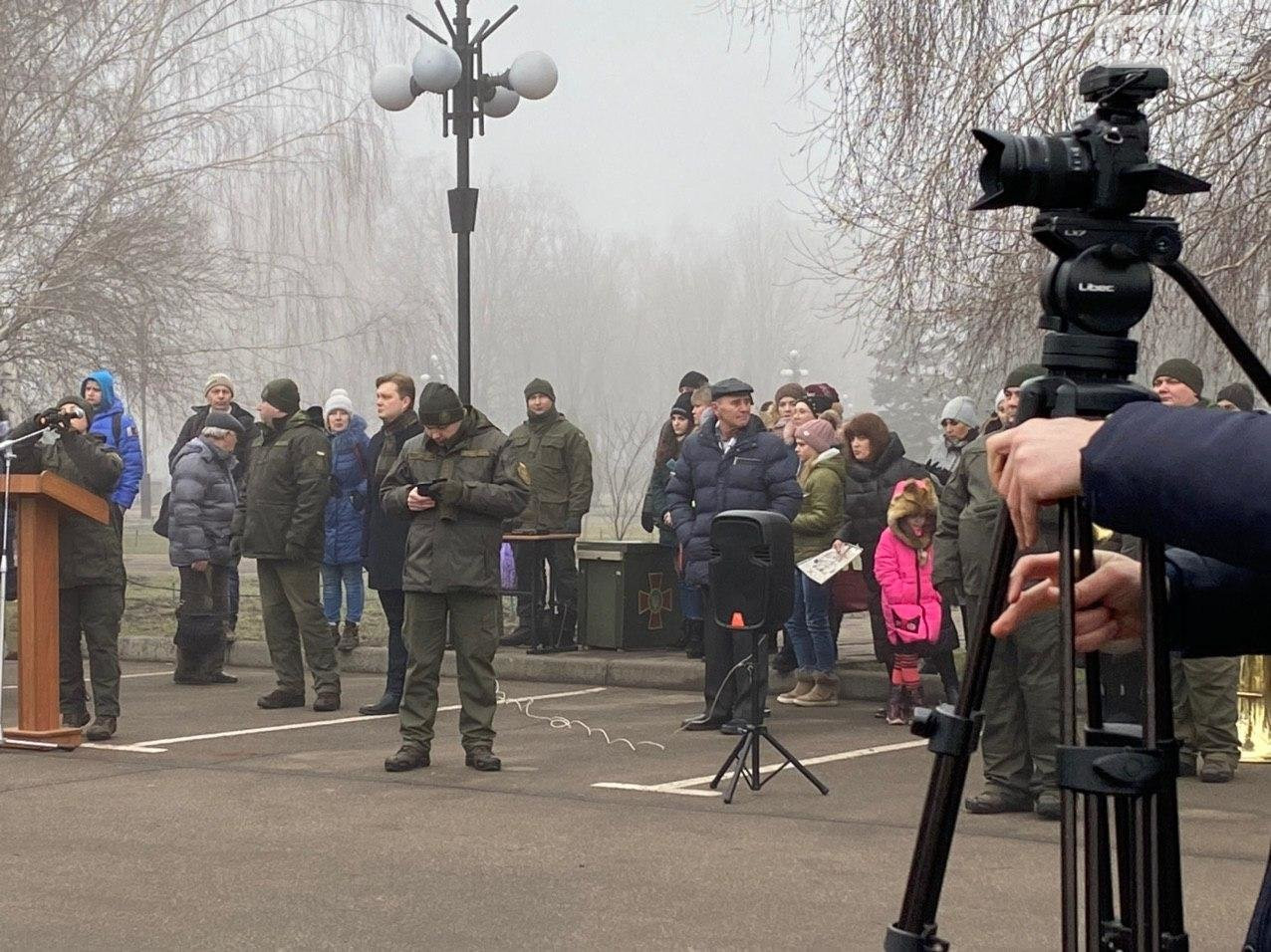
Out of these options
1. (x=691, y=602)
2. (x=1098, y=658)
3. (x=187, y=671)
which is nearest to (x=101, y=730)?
(x=187, y=671)

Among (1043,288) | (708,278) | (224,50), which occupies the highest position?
(708,278)

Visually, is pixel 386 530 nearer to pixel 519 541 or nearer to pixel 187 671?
pixel 519 541

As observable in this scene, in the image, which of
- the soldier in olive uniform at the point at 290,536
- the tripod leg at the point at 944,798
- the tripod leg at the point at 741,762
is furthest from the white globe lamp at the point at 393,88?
the tripod leg at the point at 944,798

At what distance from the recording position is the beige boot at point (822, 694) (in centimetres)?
1238

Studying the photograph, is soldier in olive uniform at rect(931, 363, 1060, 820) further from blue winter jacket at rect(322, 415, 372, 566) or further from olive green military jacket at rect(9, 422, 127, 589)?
blue winter jacket at rect(322, 415, 372, 566)

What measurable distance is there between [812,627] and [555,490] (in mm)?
3054

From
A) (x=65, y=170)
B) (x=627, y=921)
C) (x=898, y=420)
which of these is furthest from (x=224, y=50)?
(x=898, y=420)

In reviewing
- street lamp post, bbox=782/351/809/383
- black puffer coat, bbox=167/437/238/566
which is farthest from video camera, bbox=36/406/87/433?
street lamp post, bbox=782/351/809/383

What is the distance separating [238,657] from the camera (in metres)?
15.6

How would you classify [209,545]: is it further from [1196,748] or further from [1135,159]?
[1135,159]

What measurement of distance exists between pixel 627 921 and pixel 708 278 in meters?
102

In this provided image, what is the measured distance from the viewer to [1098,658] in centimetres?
220

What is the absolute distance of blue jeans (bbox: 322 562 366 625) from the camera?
14.9 m

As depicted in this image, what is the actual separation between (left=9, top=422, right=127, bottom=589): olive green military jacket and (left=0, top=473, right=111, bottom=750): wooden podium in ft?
0.80
